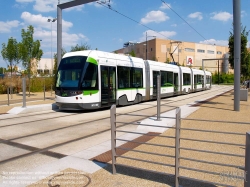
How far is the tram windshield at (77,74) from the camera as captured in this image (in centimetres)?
1182

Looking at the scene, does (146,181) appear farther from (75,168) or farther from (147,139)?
(147,139)

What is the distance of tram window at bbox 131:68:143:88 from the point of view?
1546 cm

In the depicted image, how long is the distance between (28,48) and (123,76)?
1209 cm

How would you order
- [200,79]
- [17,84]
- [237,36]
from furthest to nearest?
[200,79]
[17,84]
[237,36]

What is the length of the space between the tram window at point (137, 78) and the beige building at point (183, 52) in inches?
2305

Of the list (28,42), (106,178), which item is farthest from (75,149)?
(28,42)

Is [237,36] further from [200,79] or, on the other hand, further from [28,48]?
[200,79]

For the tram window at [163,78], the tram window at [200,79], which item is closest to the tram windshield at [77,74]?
the tram window at [163,78]

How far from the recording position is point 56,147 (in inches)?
240

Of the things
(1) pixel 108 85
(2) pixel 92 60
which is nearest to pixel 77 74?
(2) pixel 92 60

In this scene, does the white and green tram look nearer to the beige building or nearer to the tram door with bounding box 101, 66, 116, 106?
the tram door with bounding box 101, 66, 116, 106

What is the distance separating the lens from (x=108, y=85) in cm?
1297

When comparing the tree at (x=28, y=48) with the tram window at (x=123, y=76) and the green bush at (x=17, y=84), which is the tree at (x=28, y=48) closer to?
the green bush at (x=17, y=84)

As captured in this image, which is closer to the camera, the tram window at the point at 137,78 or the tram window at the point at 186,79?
the tram window at the point at 137,78
